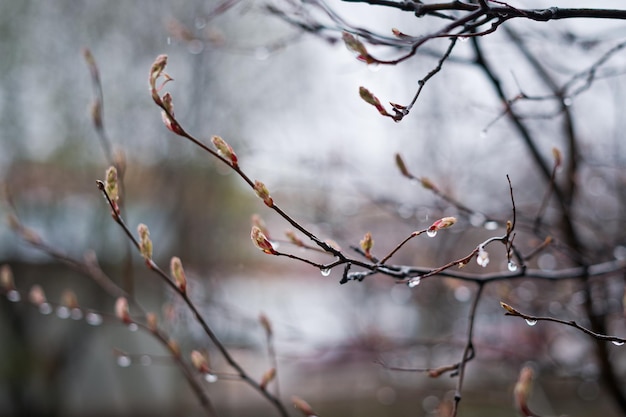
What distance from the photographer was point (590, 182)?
3590 mm

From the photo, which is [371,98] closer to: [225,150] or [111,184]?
[225,150]

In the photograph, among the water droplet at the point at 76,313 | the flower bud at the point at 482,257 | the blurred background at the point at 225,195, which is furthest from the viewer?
the blurred background at the point at 225,195

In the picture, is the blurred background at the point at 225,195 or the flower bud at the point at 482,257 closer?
the flower bud at the point at 482,257

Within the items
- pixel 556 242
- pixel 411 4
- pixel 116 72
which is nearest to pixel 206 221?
pixel 116 72

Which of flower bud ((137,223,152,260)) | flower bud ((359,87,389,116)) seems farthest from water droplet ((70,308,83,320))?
flower bud ((359,87,389,116))

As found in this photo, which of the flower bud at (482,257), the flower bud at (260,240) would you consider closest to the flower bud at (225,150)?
the flower bud at (260,240)

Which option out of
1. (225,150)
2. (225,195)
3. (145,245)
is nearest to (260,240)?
(225,150)

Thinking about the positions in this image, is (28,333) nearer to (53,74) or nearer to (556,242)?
(53,74)

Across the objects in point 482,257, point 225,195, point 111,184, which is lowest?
point 482,257

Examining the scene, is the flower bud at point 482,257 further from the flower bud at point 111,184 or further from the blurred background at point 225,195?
the blurred background at point 225,195

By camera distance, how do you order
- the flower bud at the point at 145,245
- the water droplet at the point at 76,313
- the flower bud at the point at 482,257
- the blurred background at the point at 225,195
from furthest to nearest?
the blurred background at the point at 225,195 < the water droplet at the point at 76,313 < the flower bud at the point at 145,245 < the flower bud at the point at 482,257

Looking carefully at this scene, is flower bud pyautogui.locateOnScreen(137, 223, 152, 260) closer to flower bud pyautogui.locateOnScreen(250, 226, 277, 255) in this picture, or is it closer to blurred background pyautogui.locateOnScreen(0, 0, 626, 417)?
flower bud pyautogui.locateOnScreen(250, 226, 277, 255)

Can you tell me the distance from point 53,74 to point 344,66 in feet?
12.8

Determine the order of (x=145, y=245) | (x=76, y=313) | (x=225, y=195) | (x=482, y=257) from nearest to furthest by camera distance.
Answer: (x=482, y=257)
(x=145, y=245)
(x=76, y=313)
(x=225, y=195)
